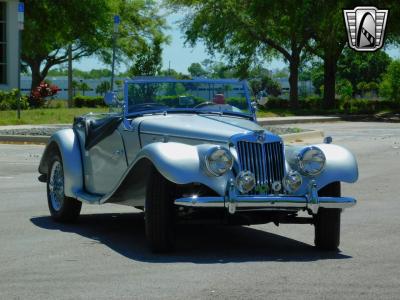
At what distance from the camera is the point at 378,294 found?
676 centimetres

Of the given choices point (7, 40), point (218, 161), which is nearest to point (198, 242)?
point (218, 161)

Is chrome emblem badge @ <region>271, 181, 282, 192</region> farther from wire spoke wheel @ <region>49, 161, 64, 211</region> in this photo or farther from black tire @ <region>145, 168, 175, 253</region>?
wire spoke wheel @ <region>49, 161, 64, 211</region>

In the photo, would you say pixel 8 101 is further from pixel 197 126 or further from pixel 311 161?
pixel 311 161

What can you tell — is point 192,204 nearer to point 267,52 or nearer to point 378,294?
point 378,294

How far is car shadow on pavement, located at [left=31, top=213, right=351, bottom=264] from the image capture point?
27.3 ft

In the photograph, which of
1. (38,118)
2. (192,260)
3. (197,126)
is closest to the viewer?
(192,260)

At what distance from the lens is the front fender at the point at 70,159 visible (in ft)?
33.9

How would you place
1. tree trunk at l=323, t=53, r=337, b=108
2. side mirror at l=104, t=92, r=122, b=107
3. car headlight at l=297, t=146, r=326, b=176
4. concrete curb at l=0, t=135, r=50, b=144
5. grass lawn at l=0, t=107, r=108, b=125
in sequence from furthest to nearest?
tree trunk at l=323, t=53, r=337, b=108
grass lawn at l=0, t=107, r=108, b=125
concrete curb at l=0, t=135, r=50, b=144
side mirror at l=104, t=92, r=122, b=107
car headlight at l=297, t=146, r=326, b=176

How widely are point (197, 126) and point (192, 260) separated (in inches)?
57.8

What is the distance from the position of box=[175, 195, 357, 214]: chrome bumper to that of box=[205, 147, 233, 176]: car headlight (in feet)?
0.80

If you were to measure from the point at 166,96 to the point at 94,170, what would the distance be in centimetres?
108

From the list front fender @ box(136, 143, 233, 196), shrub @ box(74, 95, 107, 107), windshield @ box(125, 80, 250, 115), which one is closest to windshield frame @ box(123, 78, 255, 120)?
windshield @ box(125, 80, 250, 115)

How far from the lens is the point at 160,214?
832 centimetres

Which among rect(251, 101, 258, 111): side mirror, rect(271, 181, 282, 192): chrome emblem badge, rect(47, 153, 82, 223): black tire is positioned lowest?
rect(47, 153, 82, 223): black tire
